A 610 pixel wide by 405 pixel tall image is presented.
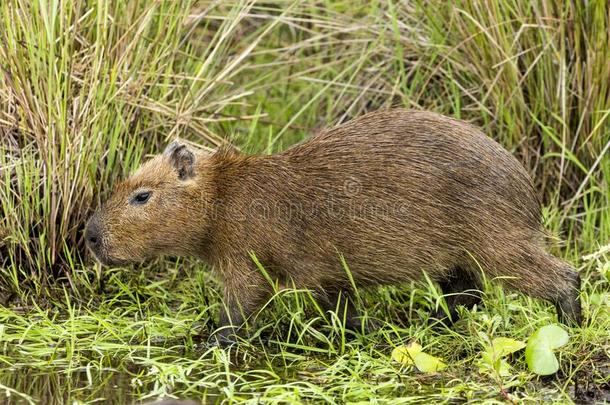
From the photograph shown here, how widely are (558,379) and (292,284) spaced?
4.79 ft

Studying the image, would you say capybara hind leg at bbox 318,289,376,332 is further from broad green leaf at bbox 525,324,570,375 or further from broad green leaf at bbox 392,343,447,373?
broad green leaf at bbox 525,324,570,375

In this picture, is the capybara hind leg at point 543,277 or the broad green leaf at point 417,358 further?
the capybara hind leg at point 543,277

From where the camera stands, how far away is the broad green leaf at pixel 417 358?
4.75 metres

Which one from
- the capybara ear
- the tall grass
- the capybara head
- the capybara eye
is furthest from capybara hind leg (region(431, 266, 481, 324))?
the capybara eye

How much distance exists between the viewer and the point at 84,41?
20.2 ft

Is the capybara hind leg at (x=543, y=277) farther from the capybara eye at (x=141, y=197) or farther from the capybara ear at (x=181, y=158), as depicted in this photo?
the capybara eye at (x=141, y=197)

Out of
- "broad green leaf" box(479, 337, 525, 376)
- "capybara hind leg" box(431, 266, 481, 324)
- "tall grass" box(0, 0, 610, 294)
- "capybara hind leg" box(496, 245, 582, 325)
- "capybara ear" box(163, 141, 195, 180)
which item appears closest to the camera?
"broad green leaf" box(479, 337, 525, 376)

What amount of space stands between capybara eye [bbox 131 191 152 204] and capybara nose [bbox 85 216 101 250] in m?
0.23

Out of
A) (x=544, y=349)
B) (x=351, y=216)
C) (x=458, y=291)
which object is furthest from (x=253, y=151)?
(x=544, y=349)

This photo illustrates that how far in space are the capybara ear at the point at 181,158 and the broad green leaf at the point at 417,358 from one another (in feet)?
5.11

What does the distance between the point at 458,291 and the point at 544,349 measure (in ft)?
3.47

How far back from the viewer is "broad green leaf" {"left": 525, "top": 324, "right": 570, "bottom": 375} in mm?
4586

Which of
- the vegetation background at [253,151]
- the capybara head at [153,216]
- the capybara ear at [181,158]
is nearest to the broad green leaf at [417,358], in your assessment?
the vegetation background at [253,151]

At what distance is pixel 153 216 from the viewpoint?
5543mm
